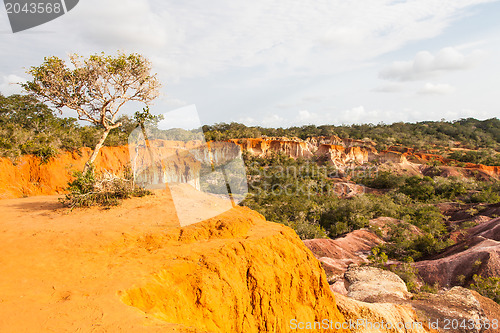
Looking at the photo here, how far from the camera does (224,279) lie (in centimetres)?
362

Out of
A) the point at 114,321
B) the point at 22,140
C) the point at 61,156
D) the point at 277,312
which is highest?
the point at 22,140

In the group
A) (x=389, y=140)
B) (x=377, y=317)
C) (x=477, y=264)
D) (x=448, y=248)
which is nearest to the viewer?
(x=377, y=317)

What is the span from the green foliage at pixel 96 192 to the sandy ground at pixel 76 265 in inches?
13.1

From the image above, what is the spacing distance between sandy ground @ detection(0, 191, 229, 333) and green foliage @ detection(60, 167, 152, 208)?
0.33 meters

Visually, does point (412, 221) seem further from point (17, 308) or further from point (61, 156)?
point (61, 156)

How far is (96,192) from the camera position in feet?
20.4

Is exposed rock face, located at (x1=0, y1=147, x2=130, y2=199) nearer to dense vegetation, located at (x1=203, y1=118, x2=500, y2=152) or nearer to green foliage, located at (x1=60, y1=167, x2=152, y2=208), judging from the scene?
green foliage, located at (x1=60, y1=167, x2=152, y2=208)

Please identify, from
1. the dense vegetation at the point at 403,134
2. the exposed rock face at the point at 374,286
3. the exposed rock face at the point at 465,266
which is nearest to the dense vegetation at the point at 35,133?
the exposed rock face at the point at 374,286

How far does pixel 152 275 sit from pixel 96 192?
3.89m

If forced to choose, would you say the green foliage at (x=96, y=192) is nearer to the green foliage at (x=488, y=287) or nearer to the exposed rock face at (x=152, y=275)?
the exposed rock face at (x=152, y=275)

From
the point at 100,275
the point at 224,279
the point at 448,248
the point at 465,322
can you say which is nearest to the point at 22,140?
the point at 100,275

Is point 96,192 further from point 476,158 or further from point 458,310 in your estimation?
point 476,158

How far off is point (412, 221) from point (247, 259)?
1553 centimetres

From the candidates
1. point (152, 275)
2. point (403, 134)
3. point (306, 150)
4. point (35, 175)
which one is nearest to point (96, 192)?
point (152, 275)
